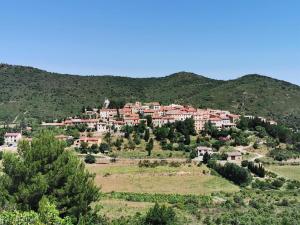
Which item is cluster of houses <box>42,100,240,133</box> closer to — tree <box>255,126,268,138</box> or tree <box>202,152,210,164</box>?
tree <box>255,126,268,138</box>

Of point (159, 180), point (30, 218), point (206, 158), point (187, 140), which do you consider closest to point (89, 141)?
point (187, 140)

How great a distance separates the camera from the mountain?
376 ft

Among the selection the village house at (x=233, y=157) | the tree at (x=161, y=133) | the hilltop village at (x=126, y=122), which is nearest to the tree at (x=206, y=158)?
the village house at (x=233, y=157)

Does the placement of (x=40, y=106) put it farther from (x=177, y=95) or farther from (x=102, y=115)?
(x=177, y=95)

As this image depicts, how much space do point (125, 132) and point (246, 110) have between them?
51.9 m

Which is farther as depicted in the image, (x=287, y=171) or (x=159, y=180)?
(x=287, y=171)

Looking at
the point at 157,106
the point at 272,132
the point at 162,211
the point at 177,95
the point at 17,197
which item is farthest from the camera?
the point at 177,95

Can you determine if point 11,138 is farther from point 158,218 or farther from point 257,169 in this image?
point 158,218

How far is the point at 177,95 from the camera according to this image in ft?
456

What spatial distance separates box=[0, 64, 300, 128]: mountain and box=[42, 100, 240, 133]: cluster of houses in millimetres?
16840

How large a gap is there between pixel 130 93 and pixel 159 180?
8720 cm

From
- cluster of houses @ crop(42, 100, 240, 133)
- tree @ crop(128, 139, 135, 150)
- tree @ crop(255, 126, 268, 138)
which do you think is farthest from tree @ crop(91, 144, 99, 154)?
tree @ crop(255, 126, 268, 138)

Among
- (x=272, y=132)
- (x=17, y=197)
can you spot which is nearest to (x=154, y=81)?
(x=272, y=132)

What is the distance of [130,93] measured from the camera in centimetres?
14062
